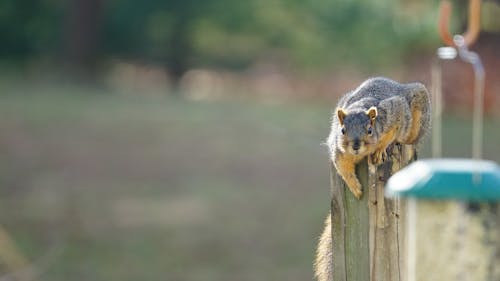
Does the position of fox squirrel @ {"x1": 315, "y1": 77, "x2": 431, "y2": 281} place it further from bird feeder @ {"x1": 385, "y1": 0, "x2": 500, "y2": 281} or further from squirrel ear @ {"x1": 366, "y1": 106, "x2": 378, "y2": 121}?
bird feeder @ {"x1": 385, "y1": 0, "x2": 500, "y2": 281}

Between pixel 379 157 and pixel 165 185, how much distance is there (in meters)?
8.18

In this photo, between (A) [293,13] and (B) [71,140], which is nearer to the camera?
(B) [71,140]

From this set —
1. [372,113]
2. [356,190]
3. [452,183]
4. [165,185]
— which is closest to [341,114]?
[372,113]

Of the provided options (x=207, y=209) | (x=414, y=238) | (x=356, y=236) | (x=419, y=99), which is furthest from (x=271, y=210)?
(x=414, y=238)

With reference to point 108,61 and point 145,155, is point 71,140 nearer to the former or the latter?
point 145,155

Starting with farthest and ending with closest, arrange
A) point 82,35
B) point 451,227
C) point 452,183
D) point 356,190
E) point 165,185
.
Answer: point 82,35, point 165,185, point 356,190, point 451,227, point 452,183

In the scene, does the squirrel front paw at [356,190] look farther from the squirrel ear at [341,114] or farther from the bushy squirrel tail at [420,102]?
the bushy squirrel tail at [420,102]

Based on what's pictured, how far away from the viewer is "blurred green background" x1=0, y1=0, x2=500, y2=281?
31.5 feet

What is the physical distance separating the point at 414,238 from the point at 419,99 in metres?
1.66

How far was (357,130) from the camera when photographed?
12.2ft

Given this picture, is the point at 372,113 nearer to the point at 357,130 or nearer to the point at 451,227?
the point at 357,130

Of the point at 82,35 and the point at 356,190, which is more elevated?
the point at 82,35

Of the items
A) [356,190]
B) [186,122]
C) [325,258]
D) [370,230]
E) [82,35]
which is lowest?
[186,122]

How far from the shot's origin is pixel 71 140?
12.7 meters
